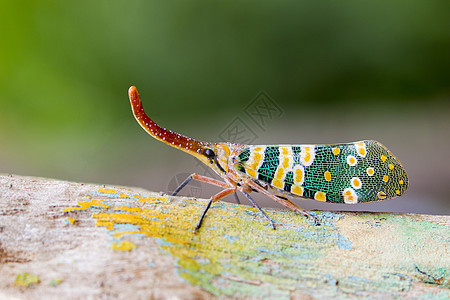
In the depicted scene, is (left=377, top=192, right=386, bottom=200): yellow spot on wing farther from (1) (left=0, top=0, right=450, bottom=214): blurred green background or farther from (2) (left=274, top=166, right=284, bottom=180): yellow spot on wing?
(1) (left=0, top=0, right=450, bottom=214): blurred green background

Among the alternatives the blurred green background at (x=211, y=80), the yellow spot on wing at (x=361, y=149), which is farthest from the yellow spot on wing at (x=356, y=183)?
the blurred green background at (x=211, y=80)

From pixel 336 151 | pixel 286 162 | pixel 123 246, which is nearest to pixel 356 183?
pixel 336 151

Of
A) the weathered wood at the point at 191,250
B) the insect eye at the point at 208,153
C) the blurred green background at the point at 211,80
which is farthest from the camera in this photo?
the blurred green background at the point at 211,80

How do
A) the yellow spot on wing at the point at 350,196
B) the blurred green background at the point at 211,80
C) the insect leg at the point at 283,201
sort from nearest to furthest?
the insect leg at the point at 283,201 < the yellow spot on wing at the point at 350,196 < the blurred green background at the point at 211,80

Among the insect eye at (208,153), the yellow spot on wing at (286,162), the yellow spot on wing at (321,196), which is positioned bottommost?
the yellow spot on wing at (321,196)

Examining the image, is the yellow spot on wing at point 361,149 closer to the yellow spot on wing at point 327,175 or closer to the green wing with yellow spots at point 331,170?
the green wing with yellow spots at point 331,170

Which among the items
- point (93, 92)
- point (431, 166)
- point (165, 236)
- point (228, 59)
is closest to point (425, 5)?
point (431, 166)

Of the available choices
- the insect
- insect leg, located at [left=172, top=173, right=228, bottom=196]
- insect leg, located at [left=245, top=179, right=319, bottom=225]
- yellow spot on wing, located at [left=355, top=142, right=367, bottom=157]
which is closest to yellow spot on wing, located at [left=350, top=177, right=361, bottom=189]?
the insect
